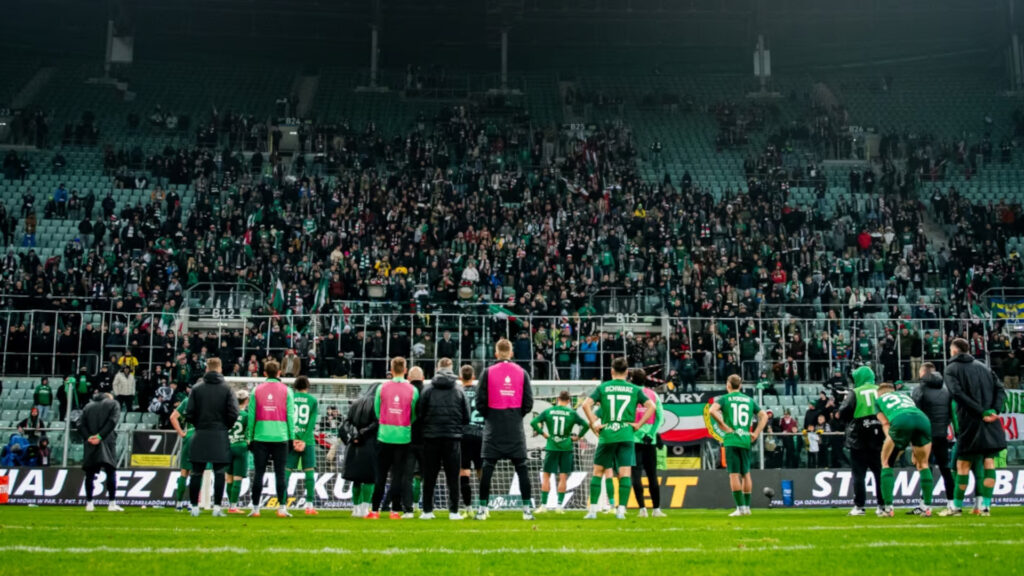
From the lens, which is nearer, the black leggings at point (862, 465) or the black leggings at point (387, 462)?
the black leggings at point (387, 462)

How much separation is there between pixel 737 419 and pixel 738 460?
588mm

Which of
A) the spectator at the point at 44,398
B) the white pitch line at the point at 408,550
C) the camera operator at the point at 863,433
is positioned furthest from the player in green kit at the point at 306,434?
the spectator at the point at 44,398

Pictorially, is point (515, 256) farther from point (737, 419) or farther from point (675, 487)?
point (737, 419)

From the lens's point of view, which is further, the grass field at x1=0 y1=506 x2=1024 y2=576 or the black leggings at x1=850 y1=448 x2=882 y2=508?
the black leggings at x1=850 y1=448 x2=882 y2=508

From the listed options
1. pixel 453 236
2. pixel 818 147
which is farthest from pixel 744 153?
pixel 453 236

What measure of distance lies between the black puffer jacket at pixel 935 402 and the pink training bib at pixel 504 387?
18.1 ft

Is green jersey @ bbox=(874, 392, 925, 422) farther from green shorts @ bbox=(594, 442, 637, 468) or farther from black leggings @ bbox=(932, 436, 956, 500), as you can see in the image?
green shorts @ bbox=(594, 442, 637, 468)

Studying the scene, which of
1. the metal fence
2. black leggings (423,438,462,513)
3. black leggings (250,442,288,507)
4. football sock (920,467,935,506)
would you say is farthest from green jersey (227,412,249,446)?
the metal fence

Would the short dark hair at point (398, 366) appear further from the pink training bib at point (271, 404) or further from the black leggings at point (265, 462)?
the black leggings at point (265, 462)

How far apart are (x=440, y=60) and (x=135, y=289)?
95.4 feet

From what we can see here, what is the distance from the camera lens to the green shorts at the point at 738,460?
15.1m

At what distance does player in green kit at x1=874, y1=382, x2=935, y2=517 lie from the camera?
13.9m

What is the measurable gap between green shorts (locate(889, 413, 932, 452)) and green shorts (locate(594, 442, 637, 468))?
11.3ft

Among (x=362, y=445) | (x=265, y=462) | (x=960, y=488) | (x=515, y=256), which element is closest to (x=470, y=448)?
(x=362, y=445)
